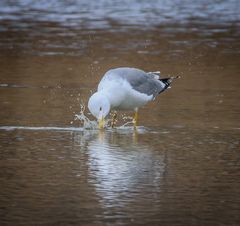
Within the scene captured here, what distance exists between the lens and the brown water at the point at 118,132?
23.3 feet

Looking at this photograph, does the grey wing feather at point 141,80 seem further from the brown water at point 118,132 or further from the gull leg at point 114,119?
the gull leg at point 114,119

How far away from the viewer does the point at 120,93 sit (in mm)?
10352

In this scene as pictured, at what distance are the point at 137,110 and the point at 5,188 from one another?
12.0 feet

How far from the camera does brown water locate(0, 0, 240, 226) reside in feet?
23.3

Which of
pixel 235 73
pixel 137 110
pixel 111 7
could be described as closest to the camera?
pixel 137 110

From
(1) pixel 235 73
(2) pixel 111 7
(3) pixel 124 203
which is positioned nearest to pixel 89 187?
(3) pixel 124 203

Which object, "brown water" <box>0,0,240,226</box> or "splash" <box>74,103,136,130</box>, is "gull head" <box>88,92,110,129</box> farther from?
"splash" <box>74,103,136,130</box>

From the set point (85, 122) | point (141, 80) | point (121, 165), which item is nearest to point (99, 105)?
point (85, 122)

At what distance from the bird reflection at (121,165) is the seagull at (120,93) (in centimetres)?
27

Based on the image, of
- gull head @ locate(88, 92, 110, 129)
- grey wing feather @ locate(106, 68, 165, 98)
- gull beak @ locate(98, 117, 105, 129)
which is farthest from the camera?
grey wing feather @ locate(106, 68, 165, 98)

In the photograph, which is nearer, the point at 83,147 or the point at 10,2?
the point at 83,147

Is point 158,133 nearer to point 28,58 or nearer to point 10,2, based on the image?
point 28,58

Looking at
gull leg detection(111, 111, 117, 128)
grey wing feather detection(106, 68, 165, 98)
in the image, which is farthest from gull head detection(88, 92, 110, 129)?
gull leg detection(111, 111, 117, 128)

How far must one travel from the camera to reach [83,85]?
13.7 metres
